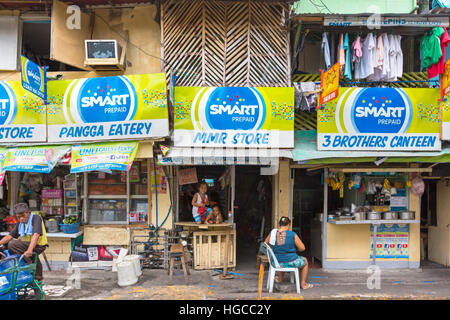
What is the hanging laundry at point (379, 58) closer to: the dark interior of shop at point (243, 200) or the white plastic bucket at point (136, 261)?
the dark interior of shop at point (243, 200)

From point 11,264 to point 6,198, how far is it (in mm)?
4565

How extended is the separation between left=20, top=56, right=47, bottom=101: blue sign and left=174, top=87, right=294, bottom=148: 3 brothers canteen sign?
3019mm

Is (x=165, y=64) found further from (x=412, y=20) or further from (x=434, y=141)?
(x=434, y=141)

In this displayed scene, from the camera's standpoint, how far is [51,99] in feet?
25.2

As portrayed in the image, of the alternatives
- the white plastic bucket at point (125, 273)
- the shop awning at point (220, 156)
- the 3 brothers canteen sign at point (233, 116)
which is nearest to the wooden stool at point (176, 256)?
the white plastic bucket at point (125, 273)

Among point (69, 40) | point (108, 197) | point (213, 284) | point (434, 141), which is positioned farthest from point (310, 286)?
point (69, 40)

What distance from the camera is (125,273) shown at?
6.99m

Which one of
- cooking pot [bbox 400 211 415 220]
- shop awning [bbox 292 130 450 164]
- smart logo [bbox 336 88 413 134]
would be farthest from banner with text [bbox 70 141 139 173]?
cooking pot [bbox 400 211 415 220]

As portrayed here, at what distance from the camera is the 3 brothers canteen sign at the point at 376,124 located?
7.57 meters

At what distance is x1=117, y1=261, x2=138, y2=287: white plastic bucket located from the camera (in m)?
A: 6.98

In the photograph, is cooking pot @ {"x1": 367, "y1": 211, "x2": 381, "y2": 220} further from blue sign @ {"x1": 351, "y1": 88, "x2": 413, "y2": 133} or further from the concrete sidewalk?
blue sign @ {"x1": 351, "y1": 88, "x2": 413, "y2": 133}

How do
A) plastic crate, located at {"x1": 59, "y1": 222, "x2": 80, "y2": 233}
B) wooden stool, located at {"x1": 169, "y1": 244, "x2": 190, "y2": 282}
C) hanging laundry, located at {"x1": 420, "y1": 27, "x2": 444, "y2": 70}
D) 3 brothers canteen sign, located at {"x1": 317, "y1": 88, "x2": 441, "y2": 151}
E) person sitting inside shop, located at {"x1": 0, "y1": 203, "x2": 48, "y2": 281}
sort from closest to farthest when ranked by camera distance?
1. person sitting inside shop, located at {"x1": 0, "y1": 203, "x2": 48, "y2": 281}
2. wooden stool, located at {"x1": 169, "y1": 244, "x2": 190, "y2": 282}
3. hanging laundry, located at {"x1": 420, "y1": 27, "x2": 444, "y2": 70}
4. 3 brothers canteen sign, located at {"x1": 317, "y1": 88, "x2": 441, "y2": 151}
5. plastic crate, located at {"x1": 59, "y1": 222, "x2": 80, "y2": 233}

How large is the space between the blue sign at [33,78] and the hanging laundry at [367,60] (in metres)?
7.31

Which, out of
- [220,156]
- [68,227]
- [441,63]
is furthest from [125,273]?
[441,63]
